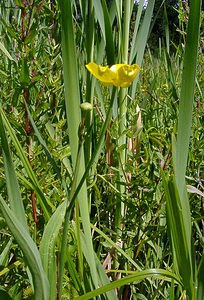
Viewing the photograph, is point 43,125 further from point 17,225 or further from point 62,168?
point 17,225

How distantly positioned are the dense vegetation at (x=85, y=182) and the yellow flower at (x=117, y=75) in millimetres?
23

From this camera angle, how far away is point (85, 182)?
526 millimetres

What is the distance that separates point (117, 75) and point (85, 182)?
19 centimetres

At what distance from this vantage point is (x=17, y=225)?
1.29 ft

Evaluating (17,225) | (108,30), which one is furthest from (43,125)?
(17,225)

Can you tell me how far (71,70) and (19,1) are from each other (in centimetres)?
21

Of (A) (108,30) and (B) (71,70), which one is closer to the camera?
(B) (71,70)

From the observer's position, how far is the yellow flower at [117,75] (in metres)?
0.36

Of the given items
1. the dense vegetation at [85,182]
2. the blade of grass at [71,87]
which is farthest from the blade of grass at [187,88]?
the blade of grass at [71,87]

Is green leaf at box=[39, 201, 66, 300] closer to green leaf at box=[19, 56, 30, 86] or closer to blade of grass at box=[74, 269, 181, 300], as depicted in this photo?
blade of grass at box=[74, 269, 181, 300]

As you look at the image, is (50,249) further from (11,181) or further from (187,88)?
(187,88)

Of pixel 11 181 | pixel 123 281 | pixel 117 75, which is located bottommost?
pixel 123 281

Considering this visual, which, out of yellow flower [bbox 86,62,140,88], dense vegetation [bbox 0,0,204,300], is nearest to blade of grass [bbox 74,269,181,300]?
dense vegetation [bbox 0,0,204,300]

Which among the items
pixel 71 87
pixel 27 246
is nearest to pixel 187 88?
pixel 71 87
